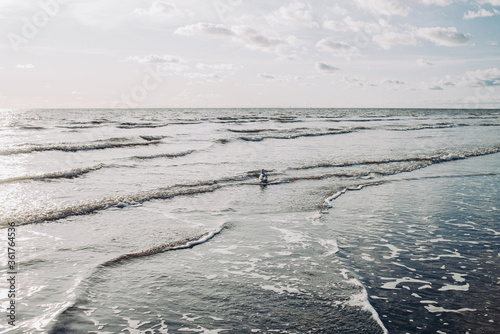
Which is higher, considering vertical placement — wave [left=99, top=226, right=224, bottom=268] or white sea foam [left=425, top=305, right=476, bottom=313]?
white sea foam [left=425, top=305, right=476, bottom=313]

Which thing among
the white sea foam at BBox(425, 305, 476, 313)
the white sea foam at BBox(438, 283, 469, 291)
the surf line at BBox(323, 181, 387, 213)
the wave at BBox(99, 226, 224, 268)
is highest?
the surf line at BBox(323, 181, 387, 213)

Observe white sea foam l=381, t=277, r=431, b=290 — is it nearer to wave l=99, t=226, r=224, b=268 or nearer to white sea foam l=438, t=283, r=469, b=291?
white sea foam l=438, t=283, r=469, b=291

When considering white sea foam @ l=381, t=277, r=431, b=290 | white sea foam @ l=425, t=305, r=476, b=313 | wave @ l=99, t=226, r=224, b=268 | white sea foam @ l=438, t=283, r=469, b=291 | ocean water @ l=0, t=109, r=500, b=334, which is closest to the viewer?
ocean water @ l=0, t=109, r=500, b=334

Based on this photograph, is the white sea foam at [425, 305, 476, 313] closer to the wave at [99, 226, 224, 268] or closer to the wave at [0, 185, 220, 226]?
the wave at [99, 226, 224, 268]

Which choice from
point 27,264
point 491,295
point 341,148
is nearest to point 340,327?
point 491,295

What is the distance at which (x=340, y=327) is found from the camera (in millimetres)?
4738

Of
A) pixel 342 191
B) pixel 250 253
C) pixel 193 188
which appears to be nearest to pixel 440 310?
pixel 250 253

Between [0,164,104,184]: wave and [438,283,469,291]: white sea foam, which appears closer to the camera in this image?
[438,283,469,291]: white sea foam

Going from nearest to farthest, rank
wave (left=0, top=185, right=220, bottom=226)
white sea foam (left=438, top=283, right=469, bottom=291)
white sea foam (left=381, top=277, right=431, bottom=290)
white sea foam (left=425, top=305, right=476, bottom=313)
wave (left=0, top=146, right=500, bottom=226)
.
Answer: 1. white sea foam (left=425, top=305, right=476, bottom=313)
2. white sea foam (left=438, top=283, right=469, bottom=291)
3. white sea foam (left=381, top=277, right=431, bottom=290)
4. wave (left=0, top=185, right=220, bottom=226)
5. wave (left=0, top=146, right=500, bottom=226)

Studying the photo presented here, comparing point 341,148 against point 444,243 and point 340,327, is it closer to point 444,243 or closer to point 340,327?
point 444,243

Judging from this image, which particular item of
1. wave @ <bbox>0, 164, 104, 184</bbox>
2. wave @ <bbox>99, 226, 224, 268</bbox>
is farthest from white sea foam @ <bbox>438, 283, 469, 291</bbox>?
wave @ <bbox>0, 164, 104, 184</bbox>

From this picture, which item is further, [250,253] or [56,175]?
[56,175]

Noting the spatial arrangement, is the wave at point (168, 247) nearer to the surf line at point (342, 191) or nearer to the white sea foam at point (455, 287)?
the surf line at point (342, 191)

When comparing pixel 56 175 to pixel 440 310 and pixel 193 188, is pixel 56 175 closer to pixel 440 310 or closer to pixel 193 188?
pixel 193 188
